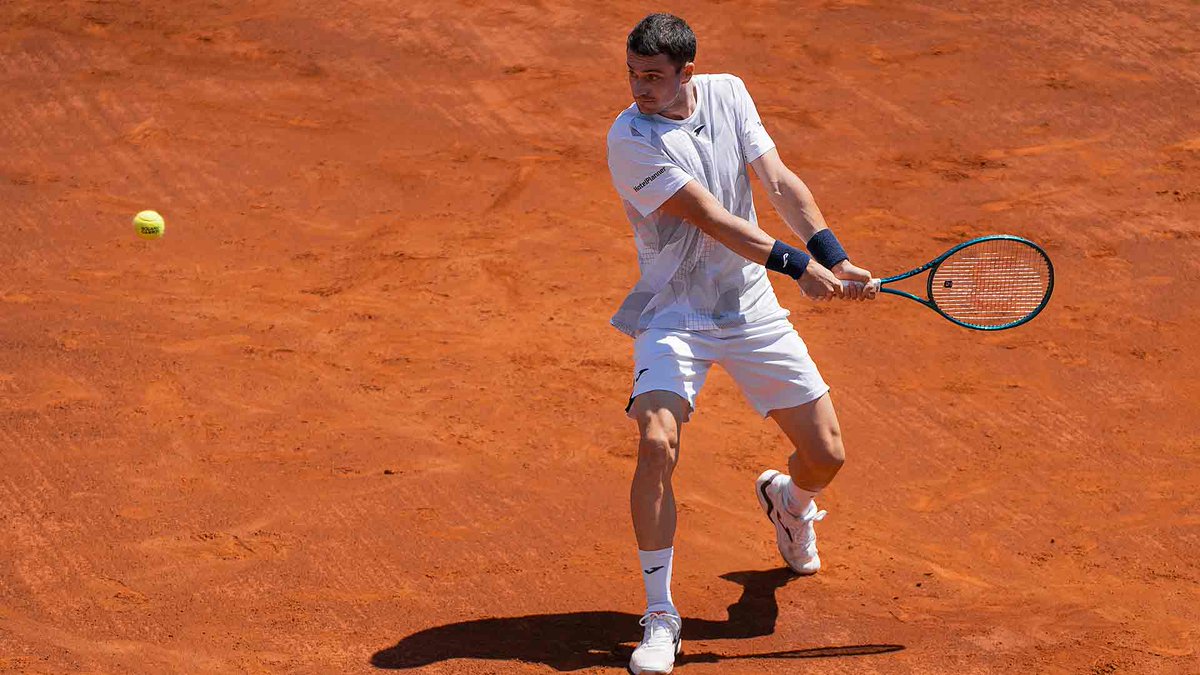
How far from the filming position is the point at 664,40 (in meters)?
4.93

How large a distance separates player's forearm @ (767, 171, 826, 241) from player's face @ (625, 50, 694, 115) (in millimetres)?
548

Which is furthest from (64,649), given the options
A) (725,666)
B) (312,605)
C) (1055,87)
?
(1055,87)

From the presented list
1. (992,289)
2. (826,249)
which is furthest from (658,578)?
(992,289)

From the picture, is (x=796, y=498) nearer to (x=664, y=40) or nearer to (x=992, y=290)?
(x=992, y=290)

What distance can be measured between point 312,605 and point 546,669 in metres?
1.08

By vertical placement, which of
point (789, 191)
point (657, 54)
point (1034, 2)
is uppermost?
point (657, 54)

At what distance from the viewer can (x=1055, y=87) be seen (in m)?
11.4

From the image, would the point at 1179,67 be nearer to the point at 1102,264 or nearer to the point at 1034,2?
the point at 1034,2

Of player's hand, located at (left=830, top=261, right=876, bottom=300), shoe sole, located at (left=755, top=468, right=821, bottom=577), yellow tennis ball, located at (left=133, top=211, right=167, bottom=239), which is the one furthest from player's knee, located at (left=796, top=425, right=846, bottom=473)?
yellow tennis ball, located at (left=133, top=211, right=167, bottom=239)

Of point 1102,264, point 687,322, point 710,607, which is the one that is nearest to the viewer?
point 687,322

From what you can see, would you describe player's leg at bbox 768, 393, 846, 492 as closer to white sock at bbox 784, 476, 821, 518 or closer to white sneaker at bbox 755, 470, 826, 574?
white sock at bbox 784, 476, 821, 518

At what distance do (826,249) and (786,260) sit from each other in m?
0.31

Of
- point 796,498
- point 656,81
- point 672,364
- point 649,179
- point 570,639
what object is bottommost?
point 570,639

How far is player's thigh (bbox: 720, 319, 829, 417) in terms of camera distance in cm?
534
